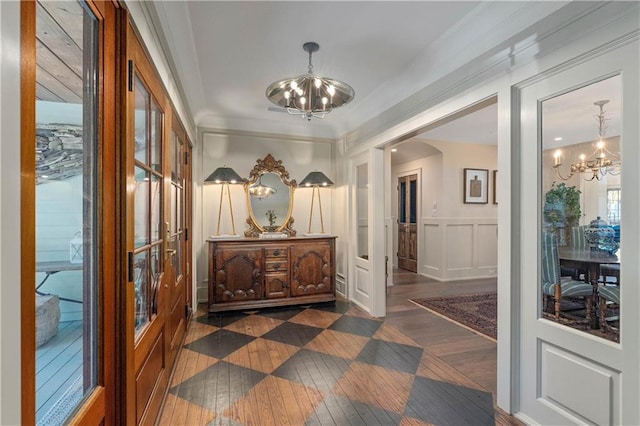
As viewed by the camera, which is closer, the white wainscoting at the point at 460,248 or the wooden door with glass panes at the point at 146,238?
the wooden door with glass panes at the point at 146,238

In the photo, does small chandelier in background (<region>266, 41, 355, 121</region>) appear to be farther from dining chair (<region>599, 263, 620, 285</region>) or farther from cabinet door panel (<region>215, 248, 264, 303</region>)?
Result: cabinet door panel (<region>215, 248, 264, 303</region>)

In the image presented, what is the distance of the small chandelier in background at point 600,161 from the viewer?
5.22 feet

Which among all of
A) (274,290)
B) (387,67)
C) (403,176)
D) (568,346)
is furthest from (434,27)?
(403,176)

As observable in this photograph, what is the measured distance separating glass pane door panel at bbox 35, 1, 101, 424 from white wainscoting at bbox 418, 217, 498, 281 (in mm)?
Answer: 5750

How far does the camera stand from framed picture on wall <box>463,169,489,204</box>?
6141mm

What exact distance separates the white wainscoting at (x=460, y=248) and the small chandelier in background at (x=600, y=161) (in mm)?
4328

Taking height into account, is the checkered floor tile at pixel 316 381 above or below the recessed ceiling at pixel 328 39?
below

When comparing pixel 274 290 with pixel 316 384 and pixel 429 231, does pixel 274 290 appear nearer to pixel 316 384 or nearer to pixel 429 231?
pixel 316 384

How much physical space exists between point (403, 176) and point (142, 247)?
6.49 m

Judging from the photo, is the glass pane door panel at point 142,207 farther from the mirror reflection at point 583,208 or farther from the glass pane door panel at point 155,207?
the mirror reflection at point 583,208

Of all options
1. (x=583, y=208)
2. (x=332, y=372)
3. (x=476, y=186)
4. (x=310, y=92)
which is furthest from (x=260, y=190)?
(x=476, y=186)

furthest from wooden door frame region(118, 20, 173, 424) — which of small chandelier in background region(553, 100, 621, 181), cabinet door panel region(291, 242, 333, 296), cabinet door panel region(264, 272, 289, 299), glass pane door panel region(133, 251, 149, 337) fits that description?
cabinet door panel region(291, 242, 333, 296)

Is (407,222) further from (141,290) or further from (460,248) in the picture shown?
(141,290)

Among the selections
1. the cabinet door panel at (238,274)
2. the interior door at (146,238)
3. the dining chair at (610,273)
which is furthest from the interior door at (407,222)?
the interior door at (146,238)
